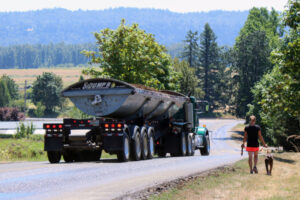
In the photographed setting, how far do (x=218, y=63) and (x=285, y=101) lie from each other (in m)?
137

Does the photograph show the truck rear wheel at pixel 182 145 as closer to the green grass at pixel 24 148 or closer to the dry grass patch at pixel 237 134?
the green grass at pixel 24 148

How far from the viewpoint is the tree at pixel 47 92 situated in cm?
15412

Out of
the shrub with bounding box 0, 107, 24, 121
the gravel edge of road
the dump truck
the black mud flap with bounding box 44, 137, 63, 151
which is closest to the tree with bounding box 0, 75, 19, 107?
the shrub with bounding box 0, 107, 24, 121

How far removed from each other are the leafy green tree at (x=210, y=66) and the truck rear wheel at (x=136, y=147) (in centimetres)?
14511

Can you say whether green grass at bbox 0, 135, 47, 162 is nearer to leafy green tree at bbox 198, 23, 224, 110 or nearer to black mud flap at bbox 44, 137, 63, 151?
black mud flap at bbox 44, 137, 63, 151

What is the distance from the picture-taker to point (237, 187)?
566 inches

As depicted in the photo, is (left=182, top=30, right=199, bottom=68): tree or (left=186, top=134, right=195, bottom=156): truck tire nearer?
(left=186, top=134, right=195, bottom=156): truck tire

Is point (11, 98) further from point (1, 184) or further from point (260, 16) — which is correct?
point (1, 184)

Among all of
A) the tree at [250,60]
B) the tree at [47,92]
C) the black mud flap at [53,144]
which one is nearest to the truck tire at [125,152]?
the black mud flap at [53,144]

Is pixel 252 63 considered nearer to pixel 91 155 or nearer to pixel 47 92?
pixel 47 92

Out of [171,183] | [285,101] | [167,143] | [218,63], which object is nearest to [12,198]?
[171,183]

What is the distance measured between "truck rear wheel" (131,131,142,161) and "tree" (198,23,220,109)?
145114mm

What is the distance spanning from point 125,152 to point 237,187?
8716 mm

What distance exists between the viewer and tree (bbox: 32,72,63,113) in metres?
154
